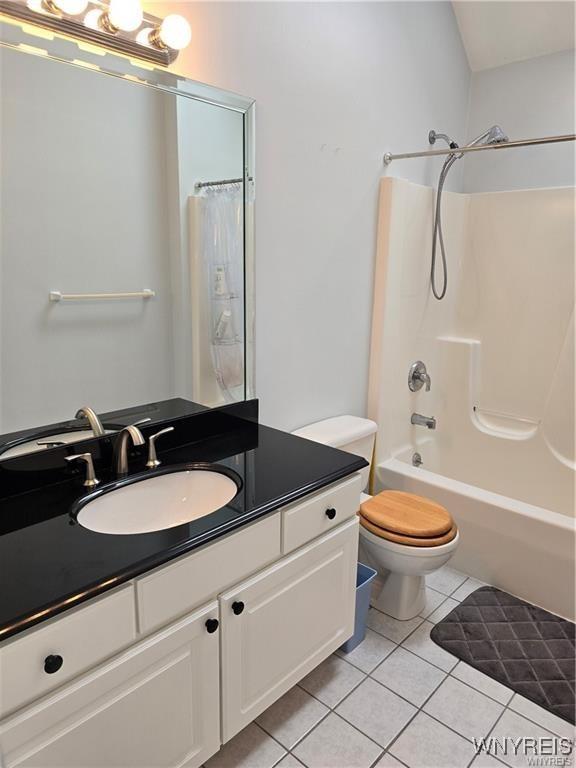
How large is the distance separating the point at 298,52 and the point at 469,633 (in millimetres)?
2274

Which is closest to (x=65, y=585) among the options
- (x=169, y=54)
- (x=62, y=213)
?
(x=62, y=213)

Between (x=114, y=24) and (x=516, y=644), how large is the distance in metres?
2.40

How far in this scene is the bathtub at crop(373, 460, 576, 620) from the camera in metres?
2.07

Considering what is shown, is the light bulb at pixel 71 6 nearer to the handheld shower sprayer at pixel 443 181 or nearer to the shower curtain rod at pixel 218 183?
the shower curtain rod at pixel 218 183

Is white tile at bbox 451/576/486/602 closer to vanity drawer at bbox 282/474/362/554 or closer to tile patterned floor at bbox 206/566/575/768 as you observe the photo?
tile patterned floor at bbox 206/566/575/768

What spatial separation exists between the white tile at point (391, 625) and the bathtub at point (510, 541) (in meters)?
0.43

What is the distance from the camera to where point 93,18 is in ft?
4.38

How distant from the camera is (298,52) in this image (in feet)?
6.19

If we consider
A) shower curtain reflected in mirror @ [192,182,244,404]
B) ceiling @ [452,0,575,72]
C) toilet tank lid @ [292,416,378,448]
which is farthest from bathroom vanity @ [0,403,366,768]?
ceiling @ [452,0,575,72]

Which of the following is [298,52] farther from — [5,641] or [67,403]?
[5,641]

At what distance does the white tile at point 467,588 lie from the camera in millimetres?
2246

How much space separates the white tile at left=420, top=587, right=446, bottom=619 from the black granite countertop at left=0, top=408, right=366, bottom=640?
0.94 meters

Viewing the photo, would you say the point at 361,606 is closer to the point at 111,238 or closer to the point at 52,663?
the point at 52,663

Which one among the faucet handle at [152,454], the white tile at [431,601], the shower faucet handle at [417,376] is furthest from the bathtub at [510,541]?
the faucet handle at [152,454]
